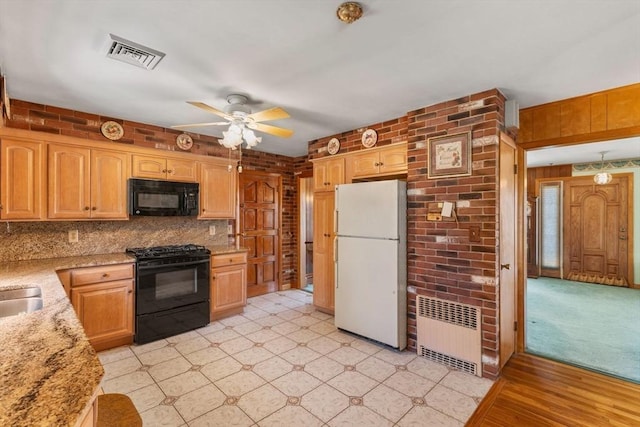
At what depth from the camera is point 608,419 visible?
202 cm

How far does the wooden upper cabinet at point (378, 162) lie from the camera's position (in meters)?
3.23

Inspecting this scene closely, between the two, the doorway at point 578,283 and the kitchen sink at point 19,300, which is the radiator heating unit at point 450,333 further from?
the kitchen sink at point 19,300

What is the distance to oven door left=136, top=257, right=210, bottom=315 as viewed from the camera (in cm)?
306

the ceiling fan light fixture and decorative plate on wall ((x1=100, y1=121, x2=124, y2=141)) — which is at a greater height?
the ceiling fan light fixture

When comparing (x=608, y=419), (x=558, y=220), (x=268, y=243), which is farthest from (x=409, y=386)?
(x=558, y=220)

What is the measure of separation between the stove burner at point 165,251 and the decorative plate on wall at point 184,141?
127cm

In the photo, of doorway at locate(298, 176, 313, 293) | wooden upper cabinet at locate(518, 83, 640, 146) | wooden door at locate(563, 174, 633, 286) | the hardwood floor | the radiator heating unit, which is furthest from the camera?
wooden door at locate(563, 174, 633, 286)

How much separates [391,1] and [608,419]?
2.98 metres

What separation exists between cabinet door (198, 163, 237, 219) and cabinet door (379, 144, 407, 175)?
1.95m

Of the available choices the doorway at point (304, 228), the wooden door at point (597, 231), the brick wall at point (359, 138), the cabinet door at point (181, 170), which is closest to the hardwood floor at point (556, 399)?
the brick wall at point (359, 138)

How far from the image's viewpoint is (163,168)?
11.5 feet

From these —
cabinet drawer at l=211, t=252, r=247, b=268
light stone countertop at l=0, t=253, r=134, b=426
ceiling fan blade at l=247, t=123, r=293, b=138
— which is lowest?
cabinet drawer at l=211, t=252, r=247, b=268

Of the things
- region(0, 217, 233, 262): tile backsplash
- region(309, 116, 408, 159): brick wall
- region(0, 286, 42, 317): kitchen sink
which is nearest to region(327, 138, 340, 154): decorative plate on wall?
region(309, 116, 408, 159): brick wall

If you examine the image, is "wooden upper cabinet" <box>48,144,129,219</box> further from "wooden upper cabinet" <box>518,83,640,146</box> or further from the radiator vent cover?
"wooden upper cabinet" <box>518,83,640,146</box>
